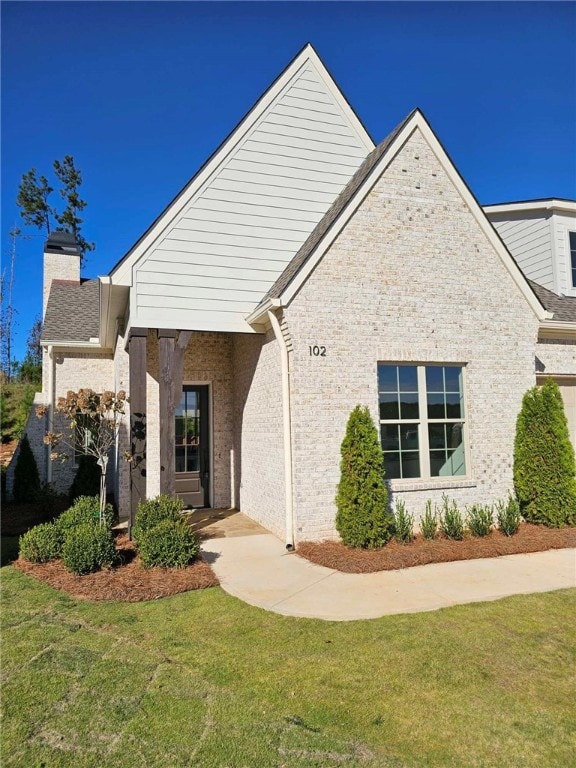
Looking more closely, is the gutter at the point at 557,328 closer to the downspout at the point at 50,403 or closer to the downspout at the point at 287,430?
the downspout at the point at 287,430

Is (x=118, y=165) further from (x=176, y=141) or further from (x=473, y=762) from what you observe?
(x=473, y=762)

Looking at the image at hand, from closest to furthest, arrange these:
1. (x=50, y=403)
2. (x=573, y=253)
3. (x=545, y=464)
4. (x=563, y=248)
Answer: (x=545, y=464) → (x=563, y=248) → (x=573, y=253) → (x=50, y=403)

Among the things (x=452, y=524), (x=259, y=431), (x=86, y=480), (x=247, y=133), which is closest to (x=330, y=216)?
(x=247, y=133)

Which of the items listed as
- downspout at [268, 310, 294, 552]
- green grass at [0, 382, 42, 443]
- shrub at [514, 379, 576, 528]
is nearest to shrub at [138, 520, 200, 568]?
downspout at [268, 310, 294, 552]

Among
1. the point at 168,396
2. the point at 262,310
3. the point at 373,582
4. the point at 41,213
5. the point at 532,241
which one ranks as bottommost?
the point at 373,582

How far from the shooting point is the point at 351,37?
9.39 meters

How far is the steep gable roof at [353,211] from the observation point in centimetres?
809

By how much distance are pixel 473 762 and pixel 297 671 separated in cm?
148

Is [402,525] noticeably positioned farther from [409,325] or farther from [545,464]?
[409,325]

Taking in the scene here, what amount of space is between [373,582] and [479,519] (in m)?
3.04

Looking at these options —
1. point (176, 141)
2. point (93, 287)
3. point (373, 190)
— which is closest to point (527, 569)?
point (373, 190)

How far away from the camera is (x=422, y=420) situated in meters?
8.52

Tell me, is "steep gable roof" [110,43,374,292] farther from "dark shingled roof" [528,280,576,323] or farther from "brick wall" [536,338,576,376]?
"brick wall" [536,338,576,376]

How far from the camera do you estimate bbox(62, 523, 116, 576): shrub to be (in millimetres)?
6422
